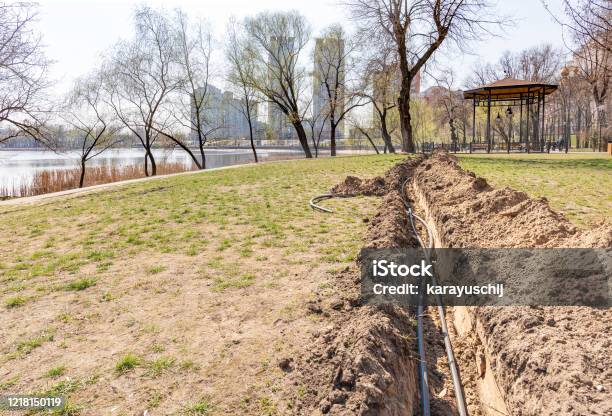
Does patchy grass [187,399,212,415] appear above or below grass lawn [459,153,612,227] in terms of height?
below

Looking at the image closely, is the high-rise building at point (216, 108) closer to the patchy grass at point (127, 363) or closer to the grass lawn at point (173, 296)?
the grass lawn at point (173, 296)

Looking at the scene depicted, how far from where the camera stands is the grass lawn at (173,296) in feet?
7.76

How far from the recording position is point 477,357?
2.76m

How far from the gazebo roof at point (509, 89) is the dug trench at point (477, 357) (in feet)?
56.8

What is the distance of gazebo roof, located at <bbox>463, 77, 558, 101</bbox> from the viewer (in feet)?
60.9

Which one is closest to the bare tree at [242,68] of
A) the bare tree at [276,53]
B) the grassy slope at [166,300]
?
the bare tree at [276,53]

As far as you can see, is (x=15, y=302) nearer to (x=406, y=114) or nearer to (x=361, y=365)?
(x=361, y=365)

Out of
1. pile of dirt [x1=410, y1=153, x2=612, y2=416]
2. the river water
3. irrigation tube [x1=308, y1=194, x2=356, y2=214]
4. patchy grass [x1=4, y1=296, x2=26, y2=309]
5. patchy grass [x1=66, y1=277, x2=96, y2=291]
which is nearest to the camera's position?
pile of dirt [x1=410, y1=153, x2=612, y2=416]

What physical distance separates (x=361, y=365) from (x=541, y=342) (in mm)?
1000

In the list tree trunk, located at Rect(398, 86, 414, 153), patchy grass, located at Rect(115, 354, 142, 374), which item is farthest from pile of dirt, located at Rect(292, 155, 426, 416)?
tree trunk, located at Rect(398, 86, 414, 153)

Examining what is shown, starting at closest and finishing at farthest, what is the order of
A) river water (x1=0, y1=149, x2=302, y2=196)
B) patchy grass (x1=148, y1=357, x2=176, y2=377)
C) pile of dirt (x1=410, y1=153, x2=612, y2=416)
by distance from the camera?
1. pile of dirt (x1=410, y1=153, x2=612, y2=416)
2. patchy grass (x1=148, y1=357, x2=176, y2=377)
3. river water (x1=0, y1=149, x2=302, y2=196)

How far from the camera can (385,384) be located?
2.02 meters

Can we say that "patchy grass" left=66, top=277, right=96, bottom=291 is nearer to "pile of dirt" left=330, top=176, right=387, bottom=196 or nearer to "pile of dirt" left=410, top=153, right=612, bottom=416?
"pile of dirt" left=410, top=153, right=612, bottom=416

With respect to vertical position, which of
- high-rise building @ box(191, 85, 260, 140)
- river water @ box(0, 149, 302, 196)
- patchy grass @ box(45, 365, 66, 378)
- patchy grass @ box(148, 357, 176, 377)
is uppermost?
high-rise building @ box(191, 85, 260, 140)
